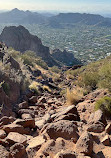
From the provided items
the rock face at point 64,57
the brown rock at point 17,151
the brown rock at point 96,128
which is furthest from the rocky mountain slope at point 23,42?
the brown rock at point 17,151

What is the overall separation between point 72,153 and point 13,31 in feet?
290

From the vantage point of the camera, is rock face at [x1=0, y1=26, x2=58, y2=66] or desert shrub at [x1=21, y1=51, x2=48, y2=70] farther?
rock face at [x1=0, y1=26, x2=58, y2=66]

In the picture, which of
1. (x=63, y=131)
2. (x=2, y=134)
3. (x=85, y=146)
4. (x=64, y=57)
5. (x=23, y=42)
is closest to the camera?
(x=85, y=146)

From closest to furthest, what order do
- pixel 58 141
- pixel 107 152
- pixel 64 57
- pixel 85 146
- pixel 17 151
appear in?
pixel 17 151, pixel 85 146, pixel 107 152, pixel 58 141, pixel 64 57

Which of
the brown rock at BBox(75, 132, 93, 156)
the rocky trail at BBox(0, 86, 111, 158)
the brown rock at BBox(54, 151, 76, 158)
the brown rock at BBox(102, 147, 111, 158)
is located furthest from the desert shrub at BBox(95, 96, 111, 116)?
the brown rock at BBox(54, 151, 76, 158)

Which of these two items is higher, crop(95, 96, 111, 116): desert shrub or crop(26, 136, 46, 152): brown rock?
crop(26, 136, 46, 152): brown rock

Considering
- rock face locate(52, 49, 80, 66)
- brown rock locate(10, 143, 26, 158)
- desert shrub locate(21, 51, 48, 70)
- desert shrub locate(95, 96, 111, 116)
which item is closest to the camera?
brown rock locate(10, 143, 26, 158)

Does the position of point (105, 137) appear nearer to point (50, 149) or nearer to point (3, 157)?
point (50, 149)

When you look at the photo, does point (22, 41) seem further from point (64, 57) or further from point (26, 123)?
point (26, 123)

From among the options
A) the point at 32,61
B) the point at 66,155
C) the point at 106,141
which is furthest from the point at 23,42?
the point at 66,155

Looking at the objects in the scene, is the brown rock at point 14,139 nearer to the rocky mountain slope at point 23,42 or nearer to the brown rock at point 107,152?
the brown rock at point 107,152

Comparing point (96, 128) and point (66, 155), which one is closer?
point (66, 155)

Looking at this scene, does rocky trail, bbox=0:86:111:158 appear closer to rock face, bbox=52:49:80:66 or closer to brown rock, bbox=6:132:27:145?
brown rock, bbox=6:132:27:145

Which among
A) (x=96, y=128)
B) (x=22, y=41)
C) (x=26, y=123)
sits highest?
(x=96, y=128)
